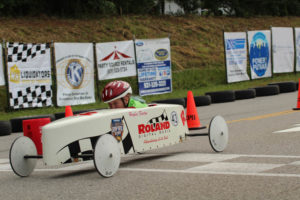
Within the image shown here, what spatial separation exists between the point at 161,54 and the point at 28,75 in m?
5.82

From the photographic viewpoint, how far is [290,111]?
47.7 feet

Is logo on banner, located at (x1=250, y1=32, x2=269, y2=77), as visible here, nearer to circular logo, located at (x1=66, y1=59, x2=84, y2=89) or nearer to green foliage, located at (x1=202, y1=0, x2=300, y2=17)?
circular logo, located at (x1=66, y1=59, x2=84, y2=89)

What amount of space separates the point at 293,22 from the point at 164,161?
3743 cm

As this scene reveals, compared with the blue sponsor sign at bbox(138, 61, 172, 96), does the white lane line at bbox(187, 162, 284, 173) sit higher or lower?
lower

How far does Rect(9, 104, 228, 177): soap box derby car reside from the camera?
6.95 meters

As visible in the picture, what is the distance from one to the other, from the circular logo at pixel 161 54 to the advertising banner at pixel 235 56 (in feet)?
10.0

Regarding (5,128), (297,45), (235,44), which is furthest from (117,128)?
(297,45)

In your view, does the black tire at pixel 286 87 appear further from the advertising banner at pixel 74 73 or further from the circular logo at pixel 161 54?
the advertising banner at pixel 74 73

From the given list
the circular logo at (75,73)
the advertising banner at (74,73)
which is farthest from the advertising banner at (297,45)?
the circular logo at (75,73)

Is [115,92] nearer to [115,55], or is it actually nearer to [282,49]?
[115,55]

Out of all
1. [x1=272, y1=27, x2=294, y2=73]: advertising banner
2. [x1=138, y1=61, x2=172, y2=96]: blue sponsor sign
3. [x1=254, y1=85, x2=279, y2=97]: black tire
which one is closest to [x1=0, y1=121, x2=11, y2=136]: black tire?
[x1=138, y1=61, x2=172, y2=96]: blue sponsor sign

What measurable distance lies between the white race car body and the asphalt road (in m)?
0.27

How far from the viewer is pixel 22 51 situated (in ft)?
58.6

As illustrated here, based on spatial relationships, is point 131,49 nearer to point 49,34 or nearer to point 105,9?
point 49,34
